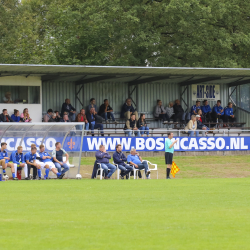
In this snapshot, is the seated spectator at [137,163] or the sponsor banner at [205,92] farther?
the sponsor banner at [205,92]

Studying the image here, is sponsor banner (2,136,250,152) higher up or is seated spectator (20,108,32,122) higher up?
seated spectator (20,108,32,122)

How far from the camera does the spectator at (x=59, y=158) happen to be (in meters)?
18.5

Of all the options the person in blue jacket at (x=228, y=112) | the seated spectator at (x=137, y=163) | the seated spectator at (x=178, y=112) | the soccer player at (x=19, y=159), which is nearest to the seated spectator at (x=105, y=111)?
the seated spectator at (x=178, y=112)

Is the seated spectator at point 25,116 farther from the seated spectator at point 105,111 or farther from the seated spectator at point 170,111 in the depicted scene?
the seated spectator at point 170,111

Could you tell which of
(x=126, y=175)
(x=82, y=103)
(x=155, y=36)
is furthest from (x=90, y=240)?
(x=155, y=36)

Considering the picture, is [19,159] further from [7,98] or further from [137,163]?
[7,98]

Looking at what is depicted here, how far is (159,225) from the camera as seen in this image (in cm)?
789

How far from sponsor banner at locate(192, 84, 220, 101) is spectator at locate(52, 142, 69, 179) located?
1499cm

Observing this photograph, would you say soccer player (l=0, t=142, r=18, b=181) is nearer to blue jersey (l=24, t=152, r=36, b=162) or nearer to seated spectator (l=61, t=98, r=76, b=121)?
blue jersey (l=24, t=152, r=36, b=162)

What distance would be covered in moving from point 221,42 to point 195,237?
1135 inches

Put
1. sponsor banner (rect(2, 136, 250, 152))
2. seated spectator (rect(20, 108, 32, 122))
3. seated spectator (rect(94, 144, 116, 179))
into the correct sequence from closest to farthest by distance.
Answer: seated spectator (rect(94, 144, 116, 179))
sponsor banner (rect(2, 136, 250, 152))
seated spectator (rect(20, 108, 32, 122))

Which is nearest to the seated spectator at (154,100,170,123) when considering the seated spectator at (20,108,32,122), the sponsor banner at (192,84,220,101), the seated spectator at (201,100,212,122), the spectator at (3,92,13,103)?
the seated spectator at (201,100,212,122)

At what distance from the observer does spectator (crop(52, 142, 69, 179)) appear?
18547 millimetres

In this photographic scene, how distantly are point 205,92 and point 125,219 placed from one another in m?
24.9
